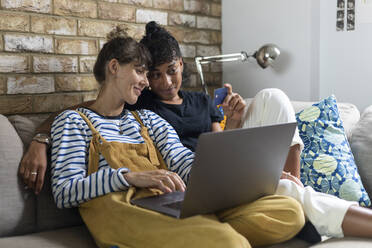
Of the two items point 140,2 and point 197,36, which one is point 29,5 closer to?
point 140,2

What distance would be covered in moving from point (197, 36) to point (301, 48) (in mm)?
634

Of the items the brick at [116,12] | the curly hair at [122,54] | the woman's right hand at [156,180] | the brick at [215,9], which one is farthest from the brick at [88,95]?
the brick at [215,9]

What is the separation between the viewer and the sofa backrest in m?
1.54

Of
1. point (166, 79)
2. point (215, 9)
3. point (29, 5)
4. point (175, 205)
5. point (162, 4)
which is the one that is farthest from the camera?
point (215, 9)

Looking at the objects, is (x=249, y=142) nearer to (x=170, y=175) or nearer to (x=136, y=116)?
(x=170, y=175)

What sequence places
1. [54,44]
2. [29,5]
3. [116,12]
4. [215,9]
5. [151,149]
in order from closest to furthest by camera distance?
[151,149] → [29,5] → [54,44] → [116,12] → [215,9]

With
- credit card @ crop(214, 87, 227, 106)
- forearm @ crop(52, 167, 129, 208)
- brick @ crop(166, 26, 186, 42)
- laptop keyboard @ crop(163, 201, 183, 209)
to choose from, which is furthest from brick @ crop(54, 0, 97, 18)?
laptop keyboard @ crop(163, 201, 183, 209)

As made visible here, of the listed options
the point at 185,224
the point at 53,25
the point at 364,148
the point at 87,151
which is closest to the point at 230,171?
the point at 185,224

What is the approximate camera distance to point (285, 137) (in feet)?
4.37

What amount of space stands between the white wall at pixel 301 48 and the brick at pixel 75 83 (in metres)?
1.08

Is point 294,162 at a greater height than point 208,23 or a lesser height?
lesser

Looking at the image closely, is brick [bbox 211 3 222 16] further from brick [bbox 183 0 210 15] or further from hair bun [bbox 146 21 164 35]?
hair bun [bbox 146 21 164 35]

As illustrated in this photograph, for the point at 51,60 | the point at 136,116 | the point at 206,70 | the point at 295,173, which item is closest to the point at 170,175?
the point at 136,116

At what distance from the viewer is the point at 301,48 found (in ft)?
9.00
